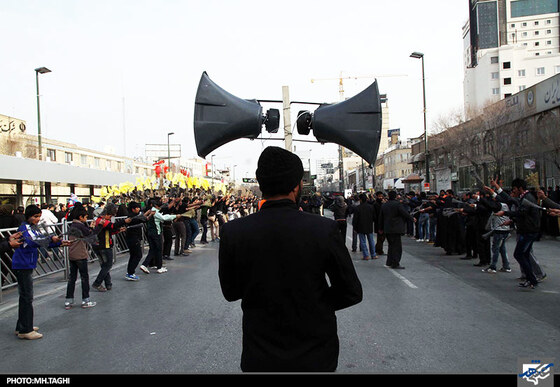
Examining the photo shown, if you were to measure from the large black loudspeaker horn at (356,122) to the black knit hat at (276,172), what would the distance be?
2365mm

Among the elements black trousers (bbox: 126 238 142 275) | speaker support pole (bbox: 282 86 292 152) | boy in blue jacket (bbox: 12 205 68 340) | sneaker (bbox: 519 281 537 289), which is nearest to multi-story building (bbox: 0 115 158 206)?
black trousers (bbox: 126 238 142 275)

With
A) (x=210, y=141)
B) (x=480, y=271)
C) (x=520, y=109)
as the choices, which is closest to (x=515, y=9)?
(x=520, y=109)

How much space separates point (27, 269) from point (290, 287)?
199 inches

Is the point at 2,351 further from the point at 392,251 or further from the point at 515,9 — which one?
the point at 515,9

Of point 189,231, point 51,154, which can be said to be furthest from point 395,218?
point 51,154

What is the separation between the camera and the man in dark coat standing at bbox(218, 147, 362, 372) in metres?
2.01

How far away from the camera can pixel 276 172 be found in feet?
7.19

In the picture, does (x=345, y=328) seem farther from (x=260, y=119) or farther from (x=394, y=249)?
(x=394, y=249)

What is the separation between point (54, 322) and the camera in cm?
618

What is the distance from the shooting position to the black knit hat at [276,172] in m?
2.18

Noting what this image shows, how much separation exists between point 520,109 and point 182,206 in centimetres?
2192

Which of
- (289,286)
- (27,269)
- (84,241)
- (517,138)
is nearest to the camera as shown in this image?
(289,286)

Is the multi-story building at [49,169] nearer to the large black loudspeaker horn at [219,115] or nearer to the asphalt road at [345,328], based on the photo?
the asphalt road at [345,328]

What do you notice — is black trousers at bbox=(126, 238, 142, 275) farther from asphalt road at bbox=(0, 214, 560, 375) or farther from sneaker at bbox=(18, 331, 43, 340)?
sneaker at bbox=(18, 331, 43, 340)
